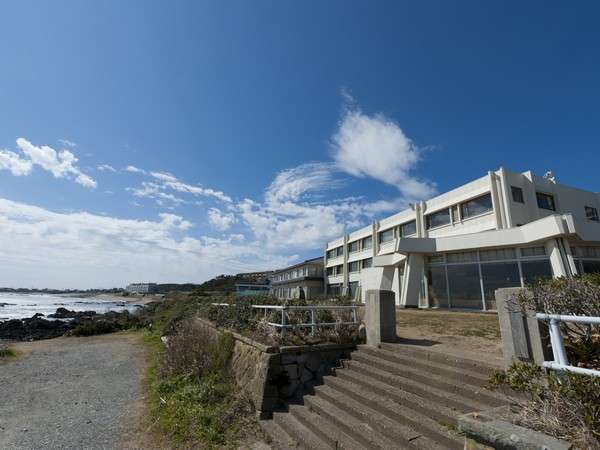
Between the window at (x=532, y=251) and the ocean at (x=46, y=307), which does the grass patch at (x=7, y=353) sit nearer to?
the window at (x=532, y=251)

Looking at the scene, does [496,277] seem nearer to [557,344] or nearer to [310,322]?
[310,322]

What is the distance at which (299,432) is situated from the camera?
5.25 meters

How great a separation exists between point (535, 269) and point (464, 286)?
12.3 feet

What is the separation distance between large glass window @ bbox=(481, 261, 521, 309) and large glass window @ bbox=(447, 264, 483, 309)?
431 mm

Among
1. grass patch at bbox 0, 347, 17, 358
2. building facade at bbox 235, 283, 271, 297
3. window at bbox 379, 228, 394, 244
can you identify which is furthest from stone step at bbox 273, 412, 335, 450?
window at bbox 379, 228, 394, 244

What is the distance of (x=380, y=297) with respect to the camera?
7.58 m

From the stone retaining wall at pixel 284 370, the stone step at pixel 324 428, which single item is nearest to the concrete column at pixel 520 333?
the stone step at pixel 324 428

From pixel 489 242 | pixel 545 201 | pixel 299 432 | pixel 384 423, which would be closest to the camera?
pixel 384 423

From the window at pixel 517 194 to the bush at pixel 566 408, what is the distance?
2134 cm

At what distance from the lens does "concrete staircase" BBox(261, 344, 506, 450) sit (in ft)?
14.2

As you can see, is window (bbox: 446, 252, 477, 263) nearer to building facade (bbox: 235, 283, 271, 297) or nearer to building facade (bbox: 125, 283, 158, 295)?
building facade (bbox: 235, 283, 271, 297)

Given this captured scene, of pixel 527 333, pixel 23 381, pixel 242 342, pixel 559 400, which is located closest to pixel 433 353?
pixel 527 333

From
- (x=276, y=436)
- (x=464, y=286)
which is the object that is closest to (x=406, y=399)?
(x=276, y=436)

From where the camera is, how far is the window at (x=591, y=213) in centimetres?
2501
